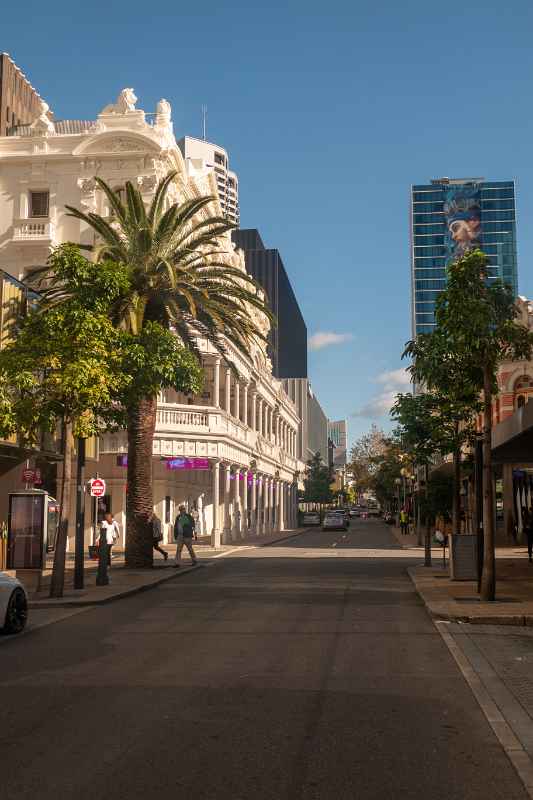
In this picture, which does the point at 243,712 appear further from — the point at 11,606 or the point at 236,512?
the point at 236,512

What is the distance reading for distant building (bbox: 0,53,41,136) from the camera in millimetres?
82500

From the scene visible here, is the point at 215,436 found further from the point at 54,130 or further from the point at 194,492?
the point at 54,130

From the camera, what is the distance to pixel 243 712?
8328 mm

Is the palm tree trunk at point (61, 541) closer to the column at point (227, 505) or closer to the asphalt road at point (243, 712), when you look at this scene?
the asphalt road at point (243, 712)

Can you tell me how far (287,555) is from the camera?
Result: 36.8m

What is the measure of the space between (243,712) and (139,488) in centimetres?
1971

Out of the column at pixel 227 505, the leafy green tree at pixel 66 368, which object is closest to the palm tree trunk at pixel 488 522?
the leafy green tree at pixel 66 368

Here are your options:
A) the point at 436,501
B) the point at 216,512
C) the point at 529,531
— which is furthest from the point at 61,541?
the point at 216,512

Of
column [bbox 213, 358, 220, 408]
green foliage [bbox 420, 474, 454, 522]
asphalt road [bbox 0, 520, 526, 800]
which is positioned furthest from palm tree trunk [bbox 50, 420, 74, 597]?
column [bbox 213, 358, 220, 408]

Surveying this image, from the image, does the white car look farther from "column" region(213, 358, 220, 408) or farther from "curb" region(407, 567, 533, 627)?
"column" region(213, 358, 220, 408)

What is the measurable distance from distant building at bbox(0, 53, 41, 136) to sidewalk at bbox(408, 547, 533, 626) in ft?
215

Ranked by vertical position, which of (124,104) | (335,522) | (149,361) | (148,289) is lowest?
(335,522)

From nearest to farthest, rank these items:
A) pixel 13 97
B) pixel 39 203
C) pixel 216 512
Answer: pixel 216 512, pixel 39 203, pixel 13 97

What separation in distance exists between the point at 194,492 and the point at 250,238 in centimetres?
12284
